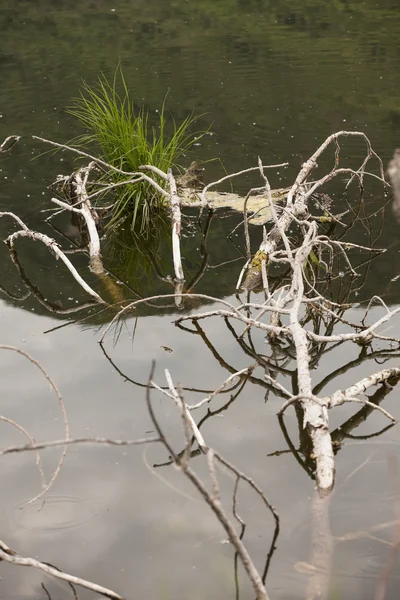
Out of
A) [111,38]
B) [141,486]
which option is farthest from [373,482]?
[111,38]

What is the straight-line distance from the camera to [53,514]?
328 centimetres

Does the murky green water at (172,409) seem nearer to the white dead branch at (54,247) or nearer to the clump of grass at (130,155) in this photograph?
the white dead branch at (54,247)

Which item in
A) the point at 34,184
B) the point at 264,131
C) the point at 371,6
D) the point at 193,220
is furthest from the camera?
the point at 371,6

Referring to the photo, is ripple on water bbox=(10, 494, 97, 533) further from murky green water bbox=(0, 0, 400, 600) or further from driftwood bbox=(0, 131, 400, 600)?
driftwood bbox=(0, 131, 400, 600)

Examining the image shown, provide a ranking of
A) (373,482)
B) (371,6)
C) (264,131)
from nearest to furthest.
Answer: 1. (373,482)
2. (264,131)
3. (371,6)

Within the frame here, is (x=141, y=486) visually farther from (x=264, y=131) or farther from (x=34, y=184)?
(x=264, y=131)

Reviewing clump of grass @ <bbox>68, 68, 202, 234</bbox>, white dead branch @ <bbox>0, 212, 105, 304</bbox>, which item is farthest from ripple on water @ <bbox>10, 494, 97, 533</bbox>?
clump of grass @ <bbox>68, 68, 202, 234</bbox>

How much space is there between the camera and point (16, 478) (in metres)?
3.51

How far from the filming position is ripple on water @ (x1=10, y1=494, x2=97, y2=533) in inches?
127

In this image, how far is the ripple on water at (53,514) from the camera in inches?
127

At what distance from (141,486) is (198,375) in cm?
98

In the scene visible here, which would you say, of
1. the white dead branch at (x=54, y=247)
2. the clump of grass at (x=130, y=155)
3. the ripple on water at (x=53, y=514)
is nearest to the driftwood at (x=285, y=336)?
the white dead branch at (x=54, y=247)

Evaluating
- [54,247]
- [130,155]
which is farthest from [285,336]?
[130,155]

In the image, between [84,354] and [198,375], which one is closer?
[198,375]
